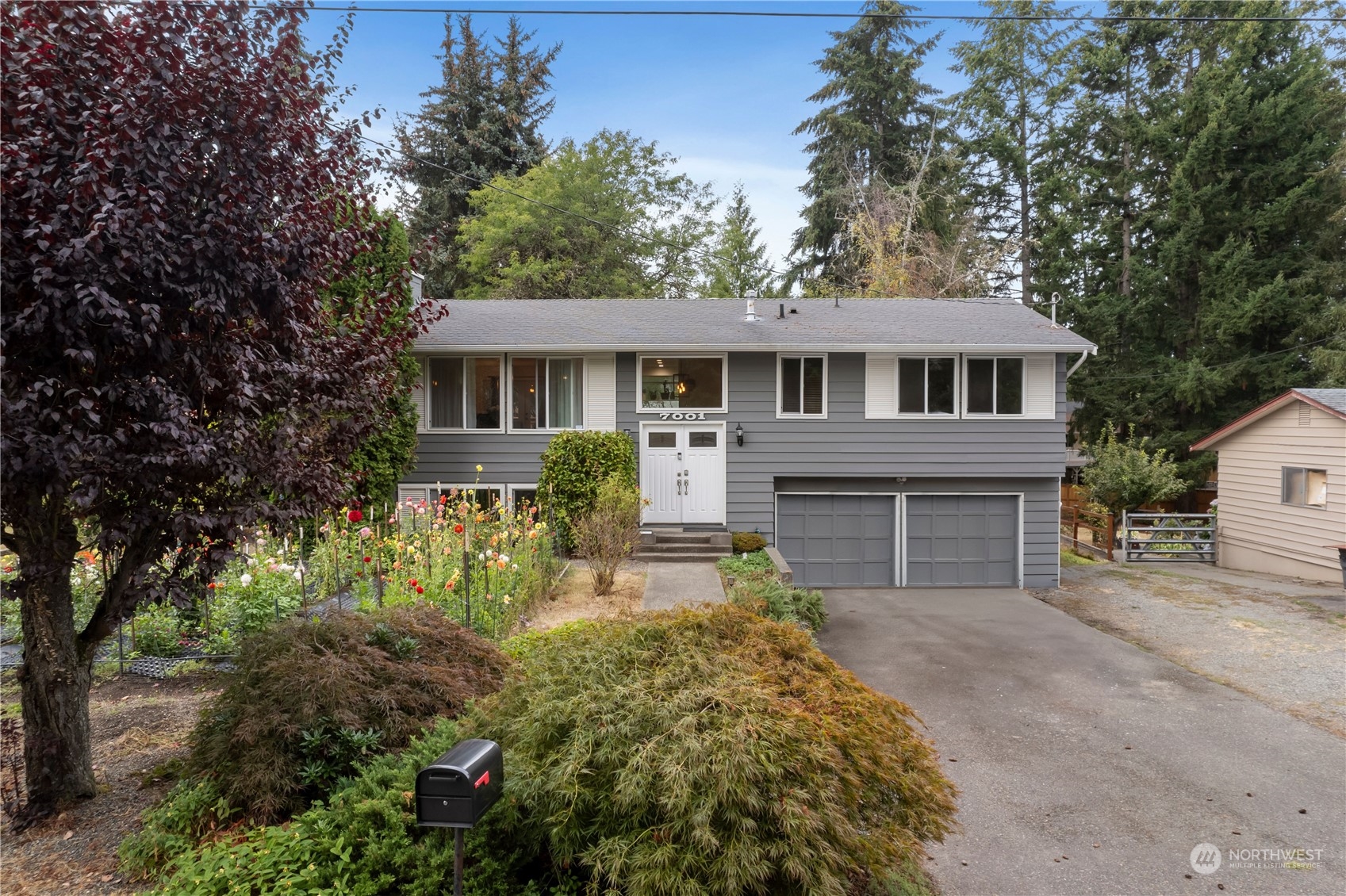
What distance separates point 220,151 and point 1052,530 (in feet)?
47.0

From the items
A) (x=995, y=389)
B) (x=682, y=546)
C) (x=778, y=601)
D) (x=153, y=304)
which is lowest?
(x=778, y=601)

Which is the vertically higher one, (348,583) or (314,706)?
(314,706)

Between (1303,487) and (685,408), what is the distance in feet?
44.0

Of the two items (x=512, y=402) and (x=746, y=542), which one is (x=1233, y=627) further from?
(x=512, y=402)

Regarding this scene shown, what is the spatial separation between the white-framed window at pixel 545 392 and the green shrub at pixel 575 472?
4.53 feet

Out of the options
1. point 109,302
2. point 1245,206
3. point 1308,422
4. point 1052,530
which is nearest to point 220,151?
point 109,302

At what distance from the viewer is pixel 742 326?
46.5 ft

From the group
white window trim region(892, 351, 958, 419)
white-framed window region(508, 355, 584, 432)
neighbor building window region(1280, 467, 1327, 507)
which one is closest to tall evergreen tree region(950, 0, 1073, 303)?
neighbor building window region(1280, 467, 1327, 507)

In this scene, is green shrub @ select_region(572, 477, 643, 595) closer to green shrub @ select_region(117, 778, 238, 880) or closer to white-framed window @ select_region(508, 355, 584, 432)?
white-framed window @ select_region(508, 355, 584, 432)

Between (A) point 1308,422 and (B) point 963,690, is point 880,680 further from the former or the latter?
(A) point 1308,422

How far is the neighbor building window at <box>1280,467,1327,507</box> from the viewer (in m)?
14.6

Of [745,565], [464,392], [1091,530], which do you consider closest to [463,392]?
[464,392]

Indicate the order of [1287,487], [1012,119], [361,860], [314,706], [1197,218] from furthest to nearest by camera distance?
[1012,119] < [1197,218] < [1287,487] < [314,706] < [361,860]

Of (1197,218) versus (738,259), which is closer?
(1197,218)
